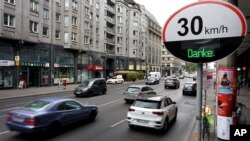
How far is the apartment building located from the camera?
30.6 m

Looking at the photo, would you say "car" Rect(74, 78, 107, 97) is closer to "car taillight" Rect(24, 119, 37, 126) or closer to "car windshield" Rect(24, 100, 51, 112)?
"car windshield" Rect(24, 100, 51, 112)

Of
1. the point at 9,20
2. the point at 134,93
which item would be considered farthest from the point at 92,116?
the point at 9,20

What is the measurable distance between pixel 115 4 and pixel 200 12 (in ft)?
213

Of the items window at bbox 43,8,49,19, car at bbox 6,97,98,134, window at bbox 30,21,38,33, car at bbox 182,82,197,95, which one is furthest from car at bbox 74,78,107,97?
window at bbox 43,8,49,19

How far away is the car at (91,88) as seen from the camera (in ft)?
78.5

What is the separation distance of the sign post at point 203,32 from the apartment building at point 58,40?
30542 millimetres

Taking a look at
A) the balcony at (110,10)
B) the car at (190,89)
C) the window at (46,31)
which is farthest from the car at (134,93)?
the balcony at (110,10)

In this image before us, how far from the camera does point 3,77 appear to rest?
29.9 m

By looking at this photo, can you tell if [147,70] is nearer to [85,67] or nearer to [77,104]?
[85,67]

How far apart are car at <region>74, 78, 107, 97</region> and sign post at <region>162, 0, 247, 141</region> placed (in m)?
21.9

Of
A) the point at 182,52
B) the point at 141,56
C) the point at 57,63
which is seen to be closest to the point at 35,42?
the point at 57,63

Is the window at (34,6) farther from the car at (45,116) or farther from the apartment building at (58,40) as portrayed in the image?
the car at (45,116)

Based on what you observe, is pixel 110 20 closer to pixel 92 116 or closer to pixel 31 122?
pixel 92 116

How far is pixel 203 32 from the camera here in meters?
2.42
